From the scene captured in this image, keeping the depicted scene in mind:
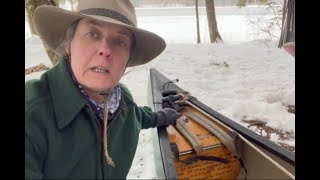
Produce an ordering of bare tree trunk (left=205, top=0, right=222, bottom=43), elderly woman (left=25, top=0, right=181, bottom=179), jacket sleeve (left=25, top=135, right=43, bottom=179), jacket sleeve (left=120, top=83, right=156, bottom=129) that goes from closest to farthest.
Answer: jacket sleeve (left=25, top=135, right=43, bottom=179) < elderly woman (left=25, top=0, right=181, bottom=179) < jacket sleeve (left=120, top=83, right=156, bottom=129) < bare tree trunk (left=205, top=0, right=222, bottom=43)

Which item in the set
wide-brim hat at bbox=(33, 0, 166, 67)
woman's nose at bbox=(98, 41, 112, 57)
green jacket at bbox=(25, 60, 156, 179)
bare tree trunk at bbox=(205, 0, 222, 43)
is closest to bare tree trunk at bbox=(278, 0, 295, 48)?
wide-brim hat at bbox=(33, 0, 166, 67)

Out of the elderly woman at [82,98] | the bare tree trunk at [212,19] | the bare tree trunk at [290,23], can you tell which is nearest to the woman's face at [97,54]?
the elderly woman at [82,98]

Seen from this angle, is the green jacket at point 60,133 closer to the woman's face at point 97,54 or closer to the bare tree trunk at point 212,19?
the woman's face at point 97,54

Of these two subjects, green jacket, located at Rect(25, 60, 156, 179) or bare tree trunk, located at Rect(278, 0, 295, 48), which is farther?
bare tree trunk, located at Rect(278, 0, 295, 48)

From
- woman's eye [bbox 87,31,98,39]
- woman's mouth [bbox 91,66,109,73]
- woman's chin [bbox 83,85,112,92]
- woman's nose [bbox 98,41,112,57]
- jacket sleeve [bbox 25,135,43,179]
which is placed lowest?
jacket sleeve [bbox 25,135,43,179]

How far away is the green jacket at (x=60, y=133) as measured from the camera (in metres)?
1.18

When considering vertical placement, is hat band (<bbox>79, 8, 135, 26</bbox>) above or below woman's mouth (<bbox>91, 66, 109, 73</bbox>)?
above

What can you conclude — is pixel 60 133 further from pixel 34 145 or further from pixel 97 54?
pixel 97 54

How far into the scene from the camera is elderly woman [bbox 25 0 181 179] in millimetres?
1238

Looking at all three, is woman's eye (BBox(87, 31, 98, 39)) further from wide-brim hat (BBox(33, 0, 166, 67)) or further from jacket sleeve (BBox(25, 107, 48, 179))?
jacket sleeve (BBox(25, 107, 48, 179))

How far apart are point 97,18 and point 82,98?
0.37m

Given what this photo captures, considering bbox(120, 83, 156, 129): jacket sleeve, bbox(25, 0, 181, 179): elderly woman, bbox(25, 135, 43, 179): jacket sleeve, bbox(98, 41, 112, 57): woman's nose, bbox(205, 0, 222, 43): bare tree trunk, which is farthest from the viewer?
bbox(205, 0, 222, 43): bare tree trunk

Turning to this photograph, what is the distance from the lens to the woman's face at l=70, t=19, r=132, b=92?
1.39m
